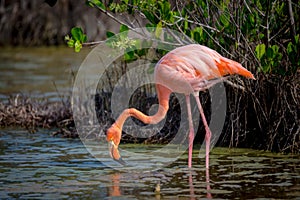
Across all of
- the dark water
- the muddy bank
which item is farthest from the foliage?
the muddy bank

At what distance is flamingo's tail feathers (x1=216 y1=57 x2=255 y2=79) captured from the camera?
8172 mm

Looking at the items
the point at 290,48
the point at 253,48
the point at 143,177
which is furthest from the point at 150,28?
the point at 143,177

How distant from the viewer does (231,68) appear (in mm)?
8203

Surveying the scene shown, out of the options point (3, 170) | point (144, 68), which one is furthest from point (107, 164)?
point (144, 68)

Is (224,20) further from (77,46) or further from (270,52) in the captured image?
(77,46)

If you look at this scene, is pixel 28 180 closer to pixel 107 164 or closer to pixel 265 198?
pixel 107 164

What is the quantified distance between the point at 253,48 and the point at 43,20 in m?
14.4

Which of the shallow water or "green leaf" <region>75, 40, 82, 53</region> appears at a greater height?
"green leaf" <region>75, 40, 82, 53</region>

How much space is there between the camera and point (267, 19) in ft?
28.0

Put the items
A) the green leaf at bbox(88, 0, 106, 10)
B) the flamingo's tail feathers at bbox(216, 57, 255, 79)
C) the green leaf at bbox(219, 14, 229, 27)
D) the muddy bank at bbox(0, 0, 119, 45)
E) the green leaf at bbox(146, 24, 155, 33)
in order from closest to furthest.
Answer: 1. the flamingo's tail feathers at bbox(216, 57, 255, 79)
2. the green leaf at bbox(88, 0, 106, 10)
3. the green leaf at bbox(219, 14, 229, 27)
4. the green leaf at bbox(146, 24, 155, 33)
5. the muddy bank at bbox(0, 0, 119, 45)

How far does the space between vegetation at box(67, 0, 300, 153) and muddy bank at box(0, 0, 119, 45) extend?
13210 mm

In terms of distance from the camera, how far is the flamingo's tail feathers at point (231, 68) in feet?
26.8

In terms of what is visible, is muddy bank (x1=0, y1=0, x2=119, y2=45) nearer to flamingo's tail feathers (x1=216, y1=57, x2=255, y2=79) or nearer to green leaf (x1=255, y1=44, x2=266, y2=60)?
green leaf (x1=255, y1=44, x2=266, y2=60)

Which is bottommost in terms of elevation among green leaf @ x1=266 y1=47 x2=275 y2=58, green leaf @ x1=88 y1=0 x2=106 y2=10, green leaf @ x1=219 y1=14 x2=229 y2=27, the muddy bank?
green leaf @ x1=266 y1=47 x2=275 y2=58
